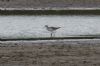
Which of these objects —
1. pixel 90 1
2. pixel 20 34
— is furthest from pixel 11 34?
pixel 90 1

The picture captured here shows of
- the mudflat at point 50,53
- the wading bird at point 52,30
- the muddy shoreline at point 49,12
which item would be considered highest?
the muddy shoreline at point 49,12

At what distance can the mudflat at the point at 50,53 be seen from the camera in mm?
3836

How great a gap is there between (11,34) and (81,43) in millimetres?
218

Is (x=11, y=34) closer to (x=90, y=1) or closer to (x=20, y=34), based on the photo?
(x=20, y=34)

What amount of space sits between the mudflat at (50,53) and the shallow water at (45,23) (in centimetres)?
2

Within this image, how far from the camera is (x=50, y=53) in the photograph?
385 cm

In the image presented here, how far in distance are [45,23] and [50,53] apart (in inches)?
3.7

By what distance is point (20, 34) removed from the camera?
3.83 m

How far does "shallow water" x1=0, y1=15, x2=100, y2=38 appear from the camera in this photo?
383 centimetres

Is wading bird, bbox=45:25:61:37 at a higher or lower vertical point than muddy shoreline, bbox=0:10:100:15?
lower

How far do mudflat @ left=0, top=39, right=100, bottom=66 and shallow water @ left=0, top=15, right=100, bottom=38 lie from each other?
25 millimetres

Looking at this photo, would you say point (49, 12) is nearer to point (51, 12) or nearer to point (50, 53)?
point (51, 12)

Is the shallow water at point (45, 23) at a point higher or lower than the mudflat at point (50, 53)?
higher

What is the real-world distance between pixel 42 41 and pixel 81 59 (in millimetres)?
133
